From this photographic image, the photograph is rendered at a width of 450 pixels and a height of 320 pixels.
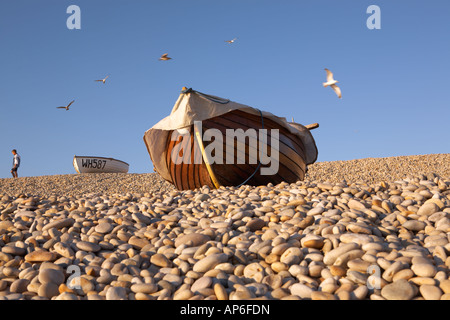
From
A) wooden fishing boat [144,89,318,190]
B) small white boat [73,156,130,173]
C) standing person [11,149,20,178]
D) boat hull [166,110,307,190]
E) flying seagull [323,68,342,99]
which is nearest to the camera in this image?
wooden fishing boat [144,89,318,190]

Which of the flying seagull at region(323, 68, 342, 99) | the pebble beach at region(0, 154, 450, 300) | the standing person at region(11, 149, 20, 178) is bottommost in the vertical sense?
the pebble beach at region(0, 154, 450, 300)

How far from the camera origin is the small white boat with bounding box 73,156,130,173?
59.3 ft

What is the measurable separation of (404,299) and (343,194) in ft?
6.19

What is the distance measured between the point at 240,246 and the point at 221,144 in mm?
3404

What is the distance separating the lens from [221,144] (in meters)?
6.19

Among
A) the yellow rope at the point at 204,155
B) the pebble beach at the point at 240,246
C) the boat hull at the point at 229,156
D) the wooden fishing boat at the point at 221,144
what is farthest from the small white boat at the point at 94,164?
the pebble beach at the point at 240,246

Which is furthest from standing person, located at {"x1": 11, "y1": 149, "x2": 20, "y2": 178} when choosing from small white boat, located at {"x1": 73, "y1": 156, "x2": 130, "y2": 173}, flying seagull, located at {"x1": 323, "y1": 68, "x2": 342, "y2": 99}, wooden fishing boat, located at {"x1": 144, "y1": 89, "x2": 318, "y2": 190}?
flying seagull, located at {"x1": 323, "y1": 68, "x2": 342, "y2": 99}

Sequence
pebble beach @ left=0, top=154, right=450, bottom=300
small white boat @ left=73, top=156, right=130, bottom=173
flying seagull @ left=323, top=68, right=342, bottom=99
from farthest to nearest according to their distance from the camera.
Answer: small white boat @ left=73, top=156, right=130, bottom=173
flying seagull @ left=323, top=68, right=342, bottom=99
pebble beach @ left=0, top=154, right=450, bottom=300

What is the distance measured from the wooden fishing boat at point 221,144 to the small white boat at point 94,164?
12.3 m

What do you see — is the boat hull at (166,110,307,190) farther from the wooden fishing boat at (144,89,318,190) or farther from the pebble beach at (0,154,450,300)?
the pebble beach at (0,154,450,300)

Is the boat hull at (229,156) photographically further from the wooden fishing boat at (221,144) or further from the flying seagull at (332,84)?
the flying seagull at (332,84)

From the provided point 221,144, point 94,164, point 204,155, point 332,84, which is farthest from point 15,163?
point 332,84

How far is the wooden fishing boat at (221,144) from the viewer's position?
607cm

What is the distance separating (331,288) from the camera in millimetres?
2305
